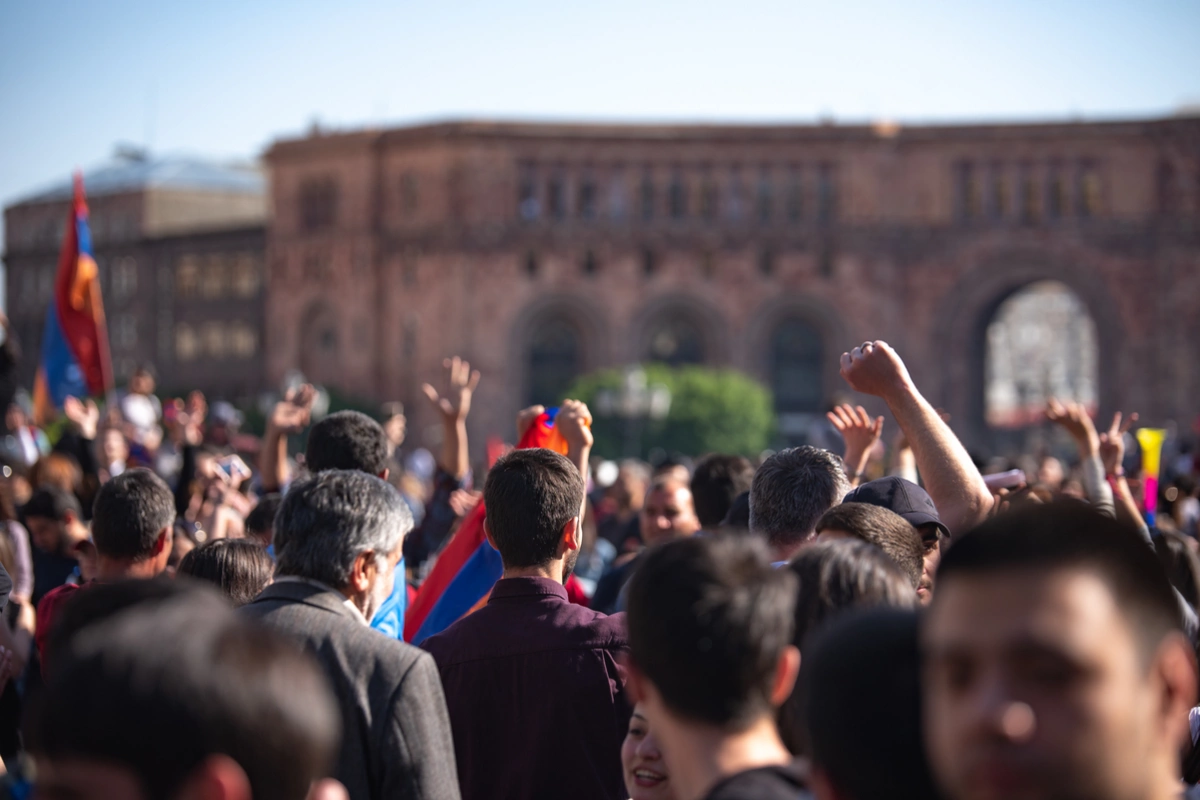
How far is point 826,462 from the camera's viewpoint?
458cm

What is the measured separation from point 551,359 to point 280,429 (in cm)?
3808

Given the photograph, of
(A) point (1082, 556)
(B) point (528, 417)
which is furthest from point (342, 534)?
(B) point (528, 417)

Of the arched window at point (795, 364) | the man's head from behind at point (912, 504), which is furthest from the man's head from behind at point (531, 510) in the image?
the arched window at point (795, 364)

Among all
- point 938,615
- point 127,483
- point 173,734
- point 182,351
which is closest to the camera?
point 173,734

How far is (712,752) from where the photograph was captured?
2465 mm

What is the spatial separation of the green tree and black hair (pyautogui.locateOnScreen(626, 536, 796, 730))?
1471 inches

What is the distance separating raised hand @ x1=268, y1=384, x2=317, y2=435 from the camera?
22.9 ft

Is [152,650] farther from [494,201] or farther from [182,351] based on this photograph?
[182,351]

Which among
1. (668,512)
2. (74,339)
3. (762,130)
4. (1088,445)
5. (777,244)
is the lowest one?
(777,244)

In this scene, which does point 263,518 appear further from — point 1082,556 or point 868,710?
point 1082,556

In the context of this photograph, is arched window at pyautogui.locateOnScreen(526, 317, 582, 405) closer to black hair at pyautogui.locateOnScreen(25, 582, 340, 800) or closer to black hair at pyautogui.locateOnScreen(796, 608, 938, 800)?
black hair at pyautogui.locateOnScreen(796, 608, 938, 800)

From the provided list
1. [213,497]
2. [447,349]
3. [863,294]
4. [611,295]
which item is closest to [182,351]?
[447,349]

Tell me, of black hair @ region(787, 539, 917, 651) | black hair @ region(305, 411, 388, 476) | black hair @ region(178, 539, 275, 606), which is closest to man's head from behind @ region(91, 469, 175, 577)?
black hair @ region(178, 539, 275, 606)

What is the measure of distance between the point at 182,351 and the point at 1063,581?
55864mm
